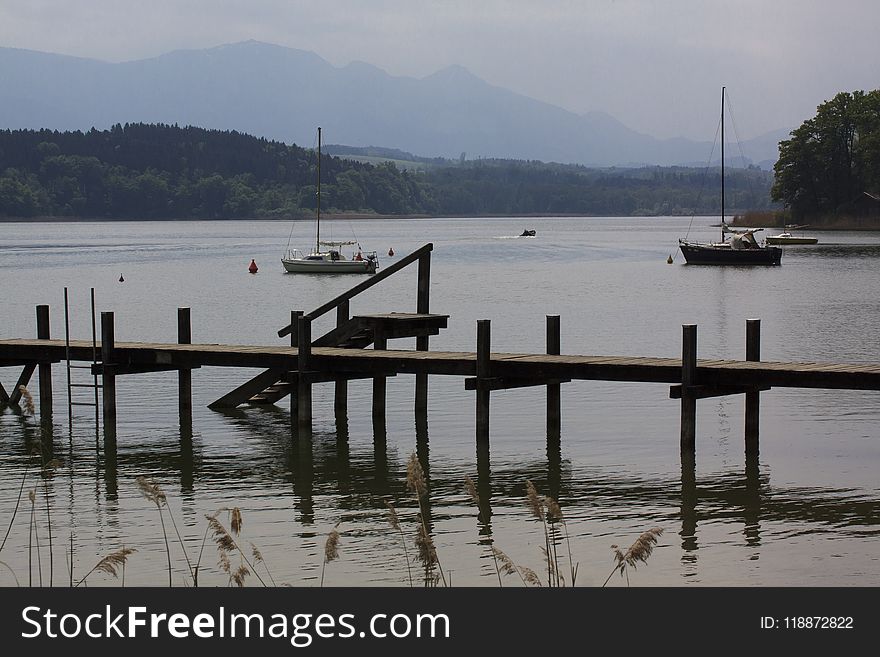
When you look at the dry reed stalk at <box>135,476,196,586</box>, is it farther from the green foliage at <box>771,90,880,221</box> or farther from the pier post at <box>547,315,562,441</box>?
the green foliage at <box>771,90,880,221</box>

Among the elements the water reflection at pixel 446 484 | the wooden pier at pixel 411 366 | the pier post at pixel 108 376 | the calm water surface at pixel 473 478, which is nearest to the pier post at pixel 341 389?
the wooden pier at pixel 411 366

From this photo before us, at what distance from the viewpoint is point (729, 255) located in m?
103

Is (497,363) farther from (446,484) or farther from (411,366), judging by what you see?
(446,484)

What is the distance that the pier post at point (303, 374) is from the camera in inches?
914

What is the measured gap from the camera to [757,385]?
21.0 metres

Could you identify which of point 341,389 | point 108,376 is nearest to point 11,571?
point 108,376

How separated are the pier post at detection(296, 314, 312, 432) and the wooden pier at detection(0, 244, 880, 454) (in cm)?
2

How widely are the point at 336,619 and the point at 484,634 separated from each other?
3.62 ft

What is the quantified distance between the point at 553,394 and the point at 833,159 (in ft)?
469

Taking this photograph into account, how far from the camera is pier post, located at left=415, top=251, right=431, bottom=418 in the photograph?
26.3 meters

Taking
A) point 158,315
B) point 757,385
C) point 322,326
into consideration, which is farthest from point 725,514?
point 158,315

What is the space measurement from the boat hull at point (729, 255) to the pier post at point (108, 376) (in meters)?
80.9

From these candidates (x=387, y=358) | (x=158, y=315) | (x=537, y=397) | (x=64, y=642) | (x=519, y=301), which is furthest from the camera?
(x=519, y=301)

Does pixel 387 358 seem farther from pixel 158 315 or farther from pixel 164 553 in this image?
pixel 158 315
